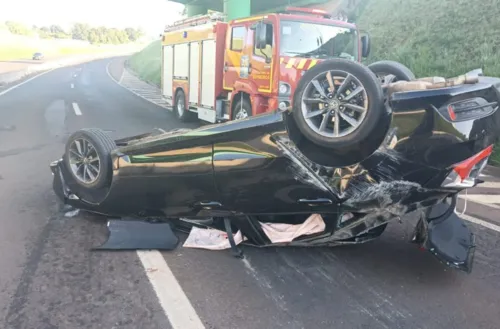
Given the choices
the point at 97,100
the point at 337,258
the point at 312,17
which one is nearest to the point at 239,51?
the point at 312,17

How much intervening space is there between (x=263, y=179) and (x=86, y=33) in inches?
5375

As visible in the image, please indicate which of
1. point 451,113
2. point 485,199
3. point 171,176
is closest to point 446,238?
point 451,113

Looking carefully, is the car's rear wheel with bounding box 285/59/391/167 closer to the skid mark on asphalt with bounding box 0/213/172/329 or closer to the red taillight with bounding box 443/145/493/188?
the red taillight with bounding box 443/145/493/188

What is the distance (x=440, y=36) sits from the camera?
13477 millimetres

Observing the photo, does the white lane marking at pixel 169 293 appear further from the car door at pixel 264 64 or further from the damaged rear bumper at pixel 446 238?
the car door at pixel 264 64

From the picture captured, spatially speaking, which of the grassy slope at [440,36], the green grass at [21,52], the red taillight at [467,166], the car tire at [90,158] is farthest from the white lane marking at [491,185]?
the green grass at [21,52]

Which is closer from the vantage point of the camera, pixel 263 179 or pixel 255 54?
pixel 263 179

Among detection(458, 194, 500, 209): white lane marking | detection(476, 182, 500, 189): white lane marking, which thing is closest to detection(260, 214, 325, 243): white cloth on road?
detection(458, 194, 500, 209): white lane marking

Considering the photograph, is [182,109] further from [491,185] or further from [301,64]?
[491,185]

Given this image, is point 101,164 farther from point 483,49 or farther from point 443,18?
point 443,18

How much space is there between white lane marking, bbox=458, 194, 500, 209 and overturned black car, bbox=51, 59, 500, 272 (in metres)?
2.45

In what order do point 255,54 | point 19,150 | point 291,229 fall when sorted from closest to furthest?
point 291,229
point 19,150
point 255,54

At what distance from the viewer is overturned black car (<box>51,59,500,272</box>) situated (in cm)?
306

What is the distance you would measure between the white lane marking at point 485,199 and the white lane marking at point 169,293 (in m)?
4.00
